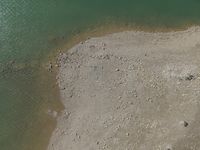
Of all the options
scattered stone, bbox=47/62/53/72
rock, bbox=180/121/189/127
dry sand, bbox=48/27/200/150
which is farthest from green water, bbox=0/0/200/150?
rock, bbox=180/121/189/127

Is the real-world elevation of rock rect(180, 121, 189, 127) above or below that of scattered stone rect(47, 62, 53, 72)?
below

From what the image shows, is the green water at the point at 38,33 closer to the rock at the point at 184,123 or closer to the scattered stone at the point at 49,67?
the scattered stone at the point at 49,67

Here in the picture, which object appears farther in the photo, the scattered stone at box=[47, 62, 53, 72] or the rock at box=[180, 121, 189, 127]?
the scattered stone at box=[47, 62, 53, 72]

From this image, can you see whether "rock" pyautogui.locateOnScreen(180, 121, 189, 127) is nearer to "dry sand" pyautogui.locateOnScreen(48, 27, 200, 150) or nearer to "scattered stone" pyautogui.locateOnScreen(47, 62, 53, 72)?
"dry sand" pyautogui.locateOnScreen(48, 27, 200, 150)

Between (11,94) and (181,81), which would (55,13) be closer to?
(11,94)

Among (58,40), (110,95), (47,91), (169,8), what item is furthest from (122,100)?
(169,8)

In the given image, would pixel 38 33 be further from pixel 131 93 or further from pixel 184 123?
pixel 184 123

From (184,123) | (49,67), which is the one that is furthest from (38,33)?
(184,123)
